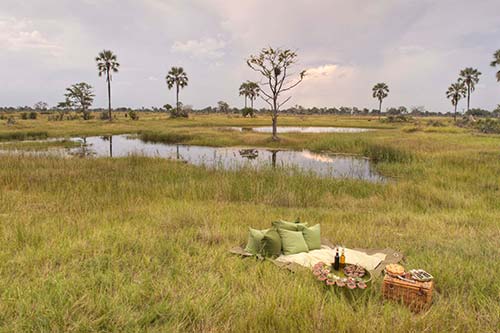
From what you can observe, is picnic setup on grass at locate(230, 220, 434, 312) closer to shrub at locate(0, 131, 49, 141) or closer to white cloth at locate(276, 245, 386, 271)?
white cloth at locate(276, 245, 386, 271)

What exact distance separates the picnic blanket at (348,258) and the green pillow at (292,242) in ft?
0.33

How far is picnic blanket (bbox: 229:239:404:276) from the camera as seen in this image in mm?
4125

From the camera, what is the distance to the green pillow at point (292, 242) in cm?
465

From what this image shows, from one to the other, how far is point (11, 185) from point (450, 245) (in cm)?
1126

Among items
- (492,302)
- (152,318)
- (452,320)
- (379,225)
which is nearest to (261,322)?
(152,318)

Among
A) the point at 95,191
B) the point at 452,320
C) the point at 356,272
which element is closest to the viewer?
the point at 452,320

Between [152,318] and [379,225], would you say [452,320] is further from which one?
[379,225]

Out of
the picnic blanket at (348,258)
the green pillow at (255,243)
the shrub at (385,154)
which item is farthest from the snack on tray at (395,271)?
the shrub at (385,154)

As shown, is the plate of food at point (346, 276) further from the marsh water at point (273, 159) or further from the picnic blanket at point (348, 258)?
the marsh water at point (273, 159)

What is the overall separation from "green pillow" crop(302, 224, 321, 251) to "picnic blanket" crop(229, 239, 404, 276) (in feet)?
0.43

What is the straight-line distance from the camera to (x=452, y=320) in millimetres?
2836

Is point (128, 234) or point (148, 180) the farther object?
point (148, 180)

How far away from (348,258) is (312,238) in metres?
0.69

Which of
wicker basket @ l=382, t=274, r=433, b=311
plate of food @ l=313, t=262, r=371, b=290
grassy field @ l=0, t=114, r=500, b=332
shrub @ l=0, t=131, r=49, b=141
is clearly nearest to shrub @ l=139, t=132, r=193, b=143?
shrub @ l=0, t=131, r=49, b=141
